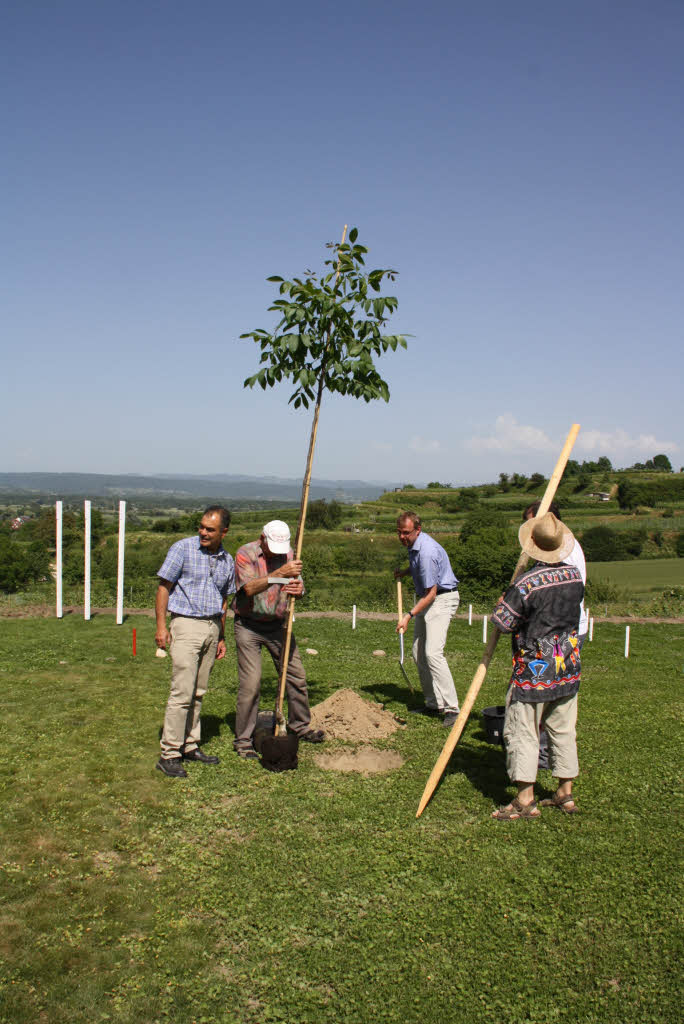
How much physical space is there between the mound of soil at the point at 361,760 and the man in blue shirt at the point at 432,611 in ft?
3.84

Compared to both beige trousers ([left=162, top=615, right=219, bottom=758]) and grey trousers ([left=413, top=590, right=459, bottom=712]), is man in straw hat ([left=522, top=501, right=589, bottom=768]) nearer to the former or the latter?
grey trousers ([left=413, top=590, right=459, bottom=712])

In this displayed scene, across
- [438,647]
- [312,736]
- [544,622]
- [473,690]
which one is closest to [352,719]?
[312,736]

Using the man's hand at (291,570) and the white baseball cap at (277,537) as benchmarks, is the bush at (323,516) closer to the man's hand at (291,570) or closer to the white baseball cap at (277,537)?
the white baseball cap at (277,537)

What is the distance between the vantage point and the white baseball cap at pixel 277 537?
669 cm

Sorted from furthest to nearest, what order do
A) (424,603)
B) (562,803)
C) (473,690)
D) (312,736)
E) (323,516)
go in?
(323,516)
(424,603)
(312,736)
(562,803)
(473,690)

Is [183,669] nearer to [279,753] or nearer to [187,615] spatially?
[187,615]

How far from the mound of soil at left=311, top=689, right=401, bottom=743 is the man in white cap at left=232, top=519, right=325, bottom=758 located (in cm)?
76

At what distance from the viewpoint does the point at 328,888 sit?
183 inches

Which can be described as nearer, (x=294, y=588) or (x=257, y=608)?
(x=294, y=588)

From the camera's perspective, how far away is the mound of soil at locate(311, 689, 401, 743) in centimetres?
749

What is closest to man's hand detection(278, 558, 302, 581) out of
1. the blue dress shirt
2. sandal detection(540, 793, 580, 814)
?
the blue dress shirt

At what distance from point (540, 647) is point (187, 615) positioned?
3.08m

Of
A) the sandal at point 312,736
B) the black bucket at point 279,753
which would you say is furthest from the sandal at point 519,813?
the sandal at point 312,736

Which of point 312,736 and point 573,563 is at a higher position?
point 573,563
